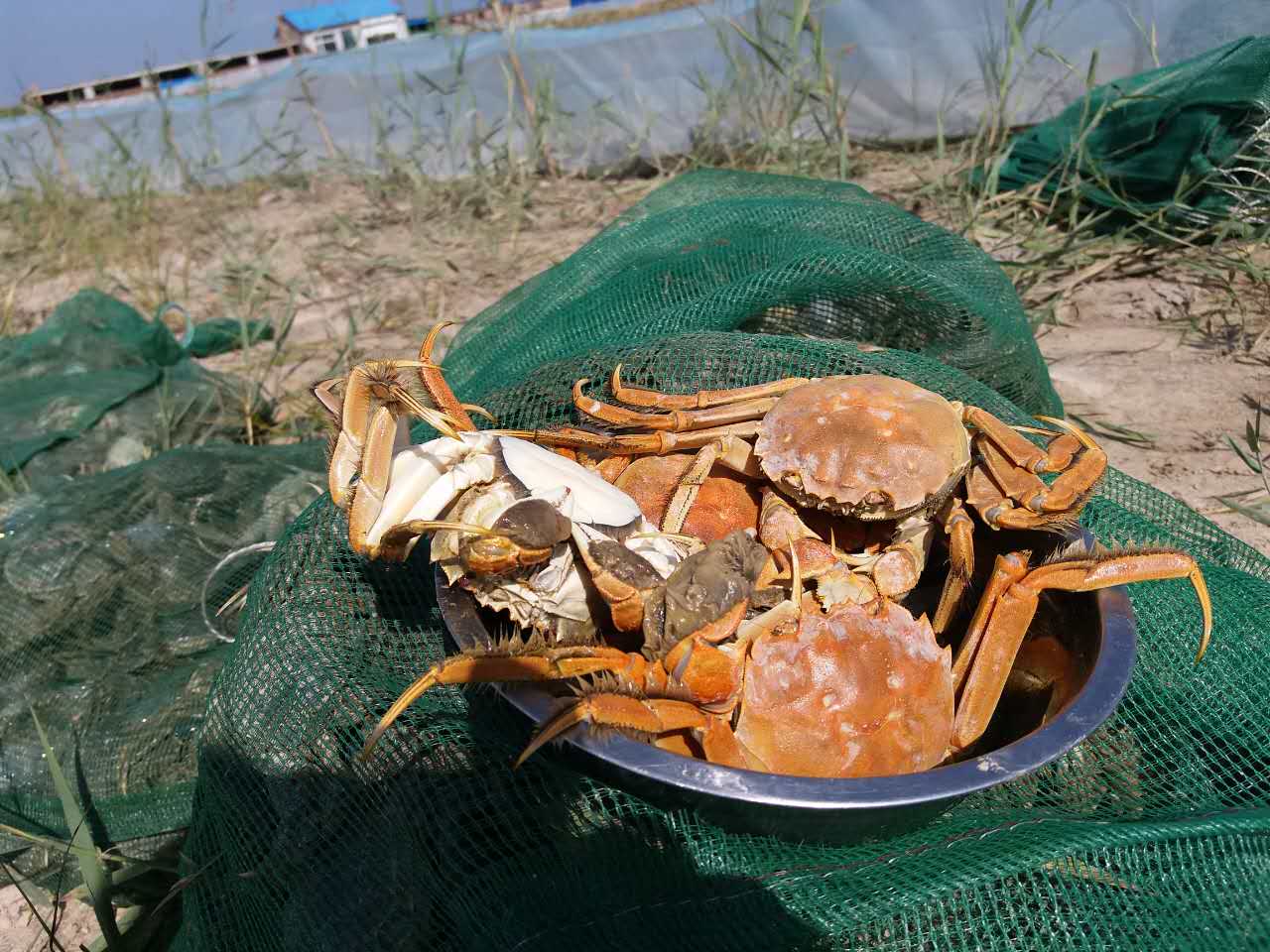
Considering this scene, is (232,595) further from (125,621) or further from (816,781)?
(816,781)

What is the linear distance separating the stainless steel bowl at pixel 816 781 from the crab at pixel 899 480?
0.61 ft

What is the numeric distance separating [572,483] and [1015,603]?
83 cm

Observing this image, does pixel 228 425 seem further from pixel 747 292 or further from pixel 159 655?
pixel 747 292

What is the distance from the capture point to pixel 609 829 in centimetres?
150

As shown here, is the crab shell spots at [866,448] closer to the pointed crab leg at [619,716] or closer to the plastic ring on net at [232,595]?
the pointed crab leg at [619,716]

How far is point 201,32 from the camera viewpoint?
4969mm

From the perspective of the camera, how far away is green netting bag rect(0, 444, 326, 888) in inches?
86.7

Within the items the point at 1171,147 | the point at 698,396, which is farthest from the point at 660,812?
the point at 1171,147

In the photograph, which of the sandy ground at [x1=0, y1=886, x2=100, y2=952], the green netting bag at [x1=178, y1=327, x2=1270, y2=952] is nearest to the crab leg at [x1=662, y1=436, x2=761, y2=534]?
the green netting bag at [x1=178, y1=327, x2=1270, y2=952]

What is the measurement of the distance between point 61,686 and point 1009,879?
7.72 ft

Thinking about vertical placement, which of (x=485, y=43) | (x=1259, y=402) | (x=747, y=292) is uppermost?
(x=485, y=43)

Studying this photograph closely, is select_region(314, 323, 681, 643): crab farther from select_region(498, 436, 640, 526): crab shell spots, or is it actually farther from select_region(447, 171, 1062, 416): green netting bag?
select_region(447, 171, 1062, 416): green netting bag

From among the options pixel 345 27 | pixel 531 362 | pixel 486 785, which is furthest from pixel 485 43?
pixel 486 785

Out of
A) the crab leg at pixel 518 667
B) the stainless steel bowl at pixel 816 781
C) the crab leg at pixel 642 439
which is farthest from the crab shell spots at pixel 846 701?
the crab leg at pixel 642 439
